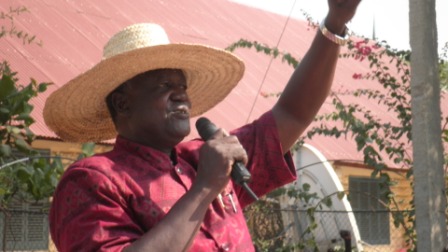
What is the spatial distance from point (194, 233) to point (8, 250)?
5500mm

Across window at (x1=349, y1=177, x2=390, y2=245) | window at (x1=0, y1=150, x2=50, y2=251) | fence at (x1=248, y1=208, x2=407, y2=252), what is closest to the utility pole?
fence at (x1=248, y1=208, x2=407, y2=252)

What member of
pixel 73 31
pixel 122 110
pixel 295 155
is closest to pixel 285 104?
pixel 122 110

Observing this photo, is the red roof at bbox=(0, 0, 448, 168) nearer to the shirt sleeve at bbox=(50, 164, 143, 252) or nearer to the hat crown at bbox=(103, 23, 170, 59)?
the hat crown at bbox=(103, 23, 170, 59)

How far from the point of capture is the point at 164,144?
2.99 meters

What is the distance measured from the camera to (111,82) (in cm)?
311

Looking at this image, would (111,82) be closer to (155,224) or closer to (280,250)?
(155,224)

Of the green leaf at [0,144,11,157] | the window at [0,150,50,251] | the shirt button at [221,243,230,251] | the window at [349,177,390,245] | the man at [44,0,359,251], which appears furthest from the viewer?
the window at [349,177,390,245]

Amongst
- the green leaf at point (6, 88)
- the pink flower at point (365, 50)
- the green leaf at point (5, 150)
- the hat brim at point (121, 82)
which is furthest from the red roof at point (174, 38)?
the hat brim at point (121, 82)

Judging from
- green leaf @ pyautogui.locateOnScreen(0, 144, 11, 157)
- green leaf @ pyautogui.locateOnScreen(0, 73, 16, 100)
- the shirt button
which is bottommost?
green leaf @ pyautogui.locateOnScreen(0, 144, 11, 157)

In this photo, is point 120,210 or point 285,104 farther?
point 285,104

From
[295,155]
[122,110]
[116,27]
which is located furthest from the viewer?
[116,27]

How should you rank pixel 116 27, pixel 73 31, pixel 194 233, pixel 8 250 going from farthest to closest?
pixel 116 27
pixel 73 31
pixel 8 250
pixel 194 233

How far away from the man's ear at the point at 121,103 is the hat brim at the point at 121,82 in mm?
30

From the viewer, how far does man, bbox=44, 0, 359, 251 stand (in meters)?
2.63
